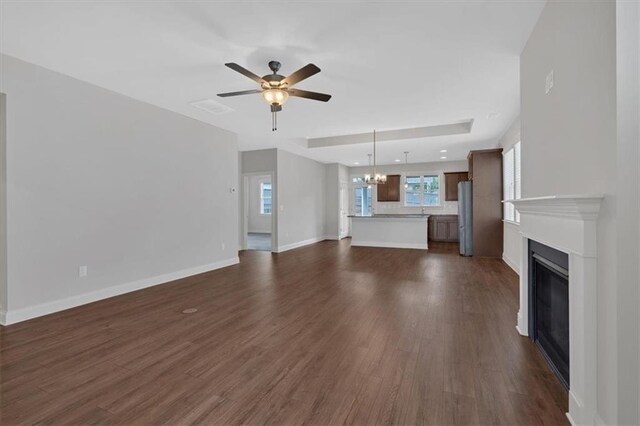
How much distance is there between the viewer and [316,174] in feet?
32.7

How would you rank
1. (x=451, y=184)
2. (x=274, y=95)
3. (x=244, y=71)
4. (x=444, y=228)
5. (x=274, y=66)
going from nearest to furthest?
(x=244, y=71)
(x=274, y=95)
(x=274, y=66)
(x=444, y=228)
(x=451, y=184)

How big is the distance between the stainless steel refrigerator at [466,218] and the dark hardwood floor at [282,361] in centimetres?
293

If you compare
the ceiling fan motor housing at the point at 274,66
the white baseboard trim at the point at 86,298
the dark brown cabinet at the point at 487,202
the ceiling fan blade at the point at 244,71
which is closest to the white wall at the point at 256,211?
the white baseboard trim at the point at 86,298

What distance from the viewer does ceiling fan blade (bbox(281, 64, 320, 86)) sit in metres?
2.69

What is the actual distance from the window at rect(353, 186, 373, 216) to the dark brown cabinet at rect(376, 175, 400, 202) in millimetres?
580

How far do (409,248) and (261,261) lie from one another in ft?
13.6

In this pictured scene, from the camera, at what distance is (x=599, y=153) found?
1.53 metres

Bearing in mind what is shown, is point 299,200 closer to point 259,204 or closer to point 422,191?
point 259,204

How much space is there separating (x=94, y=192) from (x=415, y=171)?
30.2 feet

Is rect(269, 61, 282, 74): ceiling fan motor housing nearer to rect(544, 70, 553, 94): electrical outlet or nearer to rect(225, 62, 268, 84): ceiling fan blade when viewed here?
rect(225, 62, 268, 84): ceiling fan blade

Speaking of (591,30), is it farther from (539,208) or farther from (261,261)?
(261,261)

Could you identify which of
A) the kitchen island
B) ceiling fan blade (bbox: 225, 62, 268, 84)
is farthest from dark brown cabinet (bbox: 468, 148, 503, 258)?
ceiling fan blade (bbox: 225, 62, 268, 84)

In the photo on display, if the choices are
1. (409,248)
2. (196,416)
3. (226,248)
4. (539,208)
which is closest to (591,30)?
(539,208)

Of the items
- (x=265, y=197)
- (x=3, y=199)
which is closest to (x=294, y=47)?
(x=3, y=199)
